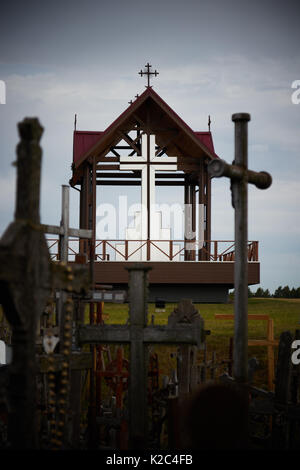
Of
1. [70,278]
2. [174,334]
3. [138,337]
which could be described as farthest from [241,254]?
[70,278]

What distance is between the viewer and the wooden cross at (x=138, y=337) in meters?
7.48

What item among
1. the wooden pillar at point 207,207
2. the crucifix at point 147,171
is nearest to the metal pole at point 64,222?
the crucifix at point 147,171

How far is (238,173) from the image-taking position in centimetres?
756

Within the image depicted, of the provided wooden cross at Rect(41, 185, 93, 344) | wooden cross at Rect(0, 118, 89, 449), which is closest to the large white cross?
wooden cross at Rect(41, 185, 93, 344)

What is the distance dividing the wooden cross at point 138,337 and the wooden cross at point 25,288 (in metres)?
2.09

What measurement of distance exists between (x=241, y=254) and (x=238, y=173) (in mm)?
1106

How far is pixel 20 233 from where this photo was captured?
18.0ft

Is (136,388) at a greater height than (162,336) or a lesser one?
lesser

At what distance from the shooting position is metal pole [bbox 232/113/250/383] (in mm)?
7637

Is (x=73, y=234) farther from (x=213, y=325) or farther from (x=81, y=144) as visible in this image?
(x=81, y=144)

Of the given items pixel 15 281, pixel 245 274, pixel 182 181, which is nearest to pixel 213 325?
pixel 182 181

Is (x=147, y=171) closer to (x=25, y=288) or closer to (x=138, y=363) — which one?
(x=138, y=363)

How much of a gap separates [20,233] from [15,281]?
0.46 m

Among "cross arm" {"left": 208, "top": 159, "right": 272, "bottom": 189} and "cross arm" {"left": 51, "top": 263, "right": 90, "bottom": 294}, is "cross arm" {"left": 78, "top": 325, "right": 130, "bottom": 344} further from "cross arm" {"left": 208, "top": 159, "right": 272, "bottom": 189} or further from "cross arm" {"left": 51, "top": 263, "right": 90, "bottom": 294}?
"cross arm" {"left": 208, "top": 159, "right": 272, "bottom": 189}
